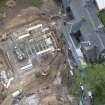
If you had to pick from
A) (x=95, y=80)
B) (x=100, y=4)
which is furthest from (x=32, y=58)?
(x=100, y=4)

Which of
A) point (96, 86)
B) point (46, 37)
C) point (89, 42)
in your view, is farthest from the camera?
point (46, 37)

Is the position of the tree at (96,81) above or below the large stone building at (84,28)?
below

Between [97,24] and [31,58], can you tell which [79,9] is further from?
[31,58]

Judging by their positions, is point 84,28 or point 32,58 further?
point 32,58

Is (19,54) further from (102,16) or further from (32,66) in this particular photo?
(102,16)

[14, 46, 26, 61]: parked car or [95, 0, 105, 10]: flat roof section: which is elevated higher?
[95, 0, 105, 10]: flat roof section

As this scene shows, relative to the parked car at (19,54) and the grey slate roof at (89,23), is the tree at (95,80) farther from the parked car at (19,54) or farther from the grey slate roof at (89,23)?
the parked car at (19,54)

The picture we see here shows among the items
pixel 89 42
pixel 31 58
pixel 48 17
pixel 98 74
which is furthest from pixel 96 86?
pixel 48 17

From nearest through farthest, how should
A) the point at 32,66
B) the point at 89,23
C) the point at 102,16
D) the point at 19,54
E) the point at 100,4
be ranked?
the point at 89,23 < the point at 32,66 < the point at 19,54 < the point at 102,16 < the point at 100,4

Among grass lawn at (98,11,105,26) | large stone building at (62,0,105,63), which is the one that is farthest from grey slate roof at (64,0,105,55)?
grass lawn at (98,11,105,26)

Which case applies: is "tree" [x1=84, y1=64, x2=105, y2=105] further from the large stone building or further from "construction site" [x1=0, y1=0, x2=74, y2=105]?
"construction site" [x1=0, y1=0, x2=74, y2=105]

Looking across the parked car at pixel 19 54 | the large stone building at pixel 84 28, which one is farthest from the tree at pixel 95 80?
the parked car at pixel 19 54
